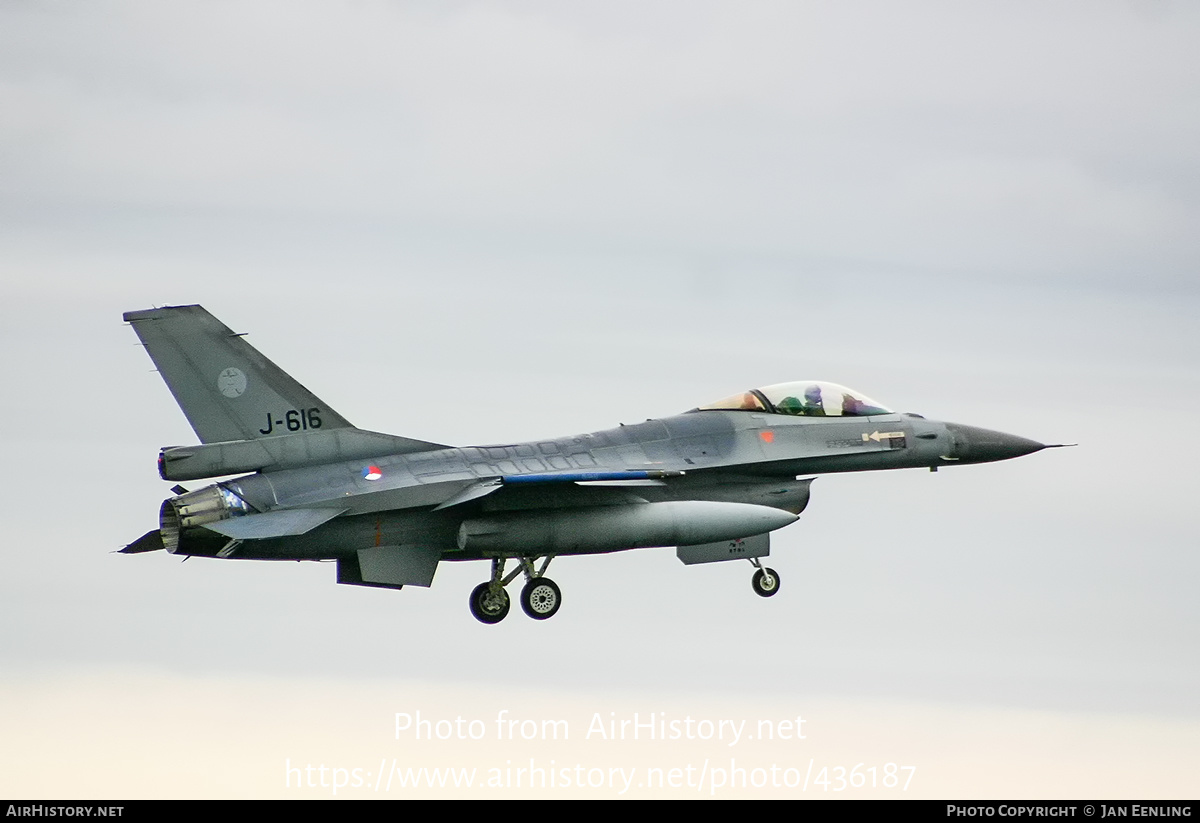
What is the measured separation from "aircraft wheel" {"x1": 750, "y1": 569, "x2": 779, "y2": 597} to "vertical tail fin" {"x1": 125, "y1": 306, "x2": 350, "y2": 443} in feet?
24.5

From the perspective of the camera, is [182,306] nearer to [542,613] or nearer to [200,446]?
[200,446]

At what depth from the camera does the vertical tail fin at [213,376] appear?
94.5ft

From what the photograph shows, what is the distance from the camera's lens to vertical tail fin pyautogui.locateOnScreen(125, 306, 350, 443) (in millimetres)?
28812

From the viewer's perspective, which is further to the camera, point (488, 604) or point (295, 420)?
point (488, 604)

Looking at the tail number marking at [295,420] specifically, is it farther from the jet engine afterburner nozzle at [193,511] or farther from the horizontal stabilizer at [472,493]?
the horizontal stabilizer at [472,493]

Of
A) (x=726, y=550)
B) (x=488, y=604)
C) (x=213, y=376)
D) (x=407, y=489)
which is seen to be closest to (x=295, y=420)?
(x=213, y=376)

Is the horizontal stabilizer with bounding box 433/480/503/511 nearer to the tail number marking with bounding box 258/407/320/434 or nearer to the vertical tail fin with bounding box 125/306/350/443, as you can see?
the tail number marking with bounding box 258/407/320/434

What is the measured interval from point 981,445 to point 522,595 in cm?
785

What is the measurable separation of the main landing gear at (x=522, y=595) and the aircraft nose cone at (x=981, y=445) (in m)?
7.01

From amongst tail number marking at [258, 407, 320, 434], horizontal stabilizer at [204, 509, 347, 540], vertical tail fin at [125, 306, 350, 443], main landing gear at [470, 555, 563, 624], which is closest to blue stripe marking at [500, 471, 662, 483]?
main landing gear at [470, 555, 563, 624]

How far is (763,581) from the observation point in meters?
32.2

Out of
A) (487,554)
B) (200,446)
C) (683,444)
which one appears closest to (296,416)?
(200,446)

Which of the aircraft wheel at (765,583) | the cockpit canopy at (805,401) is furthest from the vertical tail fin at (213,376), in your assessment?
the aircraft wheel at (765,583)

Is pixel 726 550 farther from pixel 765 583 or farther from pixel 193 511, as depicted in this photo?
pixel 193 511
